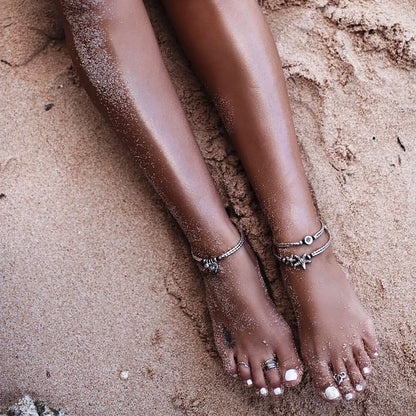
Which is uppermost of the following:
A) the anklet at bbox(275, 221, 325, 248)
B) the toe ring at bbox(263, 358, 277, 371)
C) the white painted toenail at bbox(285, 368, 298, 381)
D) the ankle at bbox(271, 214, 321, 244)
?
the ankle at bbox(271, 214, 321, 244)

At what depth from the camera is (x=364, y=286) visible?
1.36 m

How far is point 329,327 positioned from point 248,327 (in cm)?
20

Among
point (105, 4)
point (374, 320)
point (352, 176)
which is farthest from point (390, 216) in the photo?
point (105, 4)

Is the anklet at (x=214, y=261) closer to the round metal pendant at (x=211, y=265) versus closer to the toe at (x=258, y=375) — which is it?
the round metal pendant at (x=211, y=265)

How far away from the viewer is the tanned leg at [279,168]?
1.29 meters

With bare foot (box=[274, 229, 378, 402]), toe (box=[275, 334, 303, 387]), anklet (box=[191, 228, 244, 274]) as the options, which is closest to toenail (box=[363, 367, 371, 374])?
bare foot (box=[274, 229, 378, 402])

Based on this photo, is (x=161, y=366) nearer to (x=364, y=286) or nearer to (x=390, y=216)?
(x=364, y=286)

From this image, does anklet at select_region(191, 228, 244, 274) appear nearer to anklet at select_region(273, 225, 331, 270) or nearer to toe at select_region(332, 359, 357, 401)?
anklet at select_region(273, 225, 331, 270)

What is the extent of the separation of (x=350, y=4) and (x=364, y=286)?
79 cm

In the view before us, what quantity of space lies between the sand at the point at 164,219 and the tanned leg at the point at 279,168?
0.07m

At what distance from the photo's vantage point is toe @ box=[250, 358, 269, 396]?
4.35 ft

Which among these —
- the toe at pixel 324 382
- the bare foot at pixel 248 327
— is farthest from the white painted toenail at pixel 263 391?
the toe at pixel 324 382

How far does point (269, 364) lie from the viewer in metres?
1.33

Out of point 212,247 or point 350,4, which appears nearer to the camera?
point 212,247
